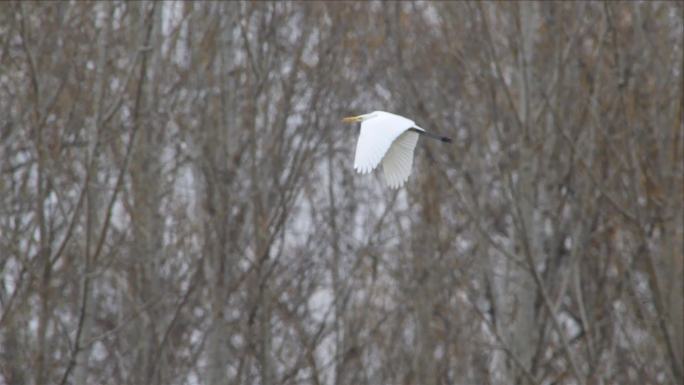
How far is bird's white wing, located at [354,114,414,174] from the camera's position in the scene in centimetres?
678

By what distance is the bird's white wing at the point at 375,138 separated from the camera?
22.2 ft

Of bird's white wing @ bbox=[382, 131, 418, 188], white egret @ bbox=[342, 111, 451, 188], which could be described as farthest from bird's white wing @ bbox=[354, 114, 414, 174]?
bird's white wing @ bbox=[382, 131, 418, 188]

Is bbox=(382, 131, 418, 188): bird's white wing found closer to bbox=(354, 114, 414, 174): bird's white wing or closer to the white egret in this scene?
the white egret

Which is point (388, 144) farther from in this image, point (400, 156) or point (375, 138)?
point (400, 156)

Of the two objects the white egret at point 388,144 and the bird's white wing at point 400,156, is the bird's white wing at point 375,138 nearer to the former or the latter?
the white egret at point 388,144

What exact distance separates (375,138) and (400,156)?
Answer: 74cm

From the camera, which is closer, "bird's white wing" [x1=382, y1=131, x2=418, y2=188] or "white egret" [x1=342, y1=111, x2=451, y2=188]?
"white egret" [x1=342, y1=111, x2=451, y2=188]

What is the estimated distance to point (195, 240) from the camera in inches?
508

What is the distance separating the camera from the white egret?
6.80 m

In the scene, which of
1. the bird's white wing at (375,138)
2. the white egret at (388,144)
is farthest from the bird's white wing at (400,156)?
the bird's white wing at (375,138)

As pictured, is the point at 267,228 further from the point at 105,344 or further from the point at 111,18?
the point at 105,344

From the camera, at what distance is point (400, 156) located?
7.68m

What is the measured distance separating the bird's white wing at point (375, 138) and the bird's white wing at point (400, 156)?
1.03ft

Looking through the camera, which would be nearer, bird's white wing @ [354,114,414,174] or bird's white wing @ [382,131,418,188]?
bird's white wing @ [354,114,414,174]
